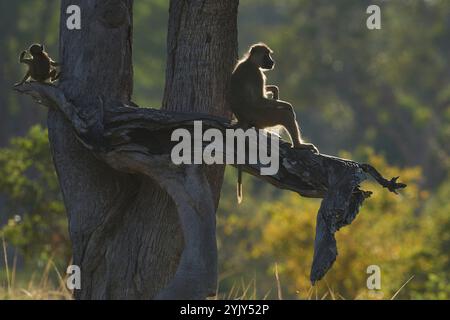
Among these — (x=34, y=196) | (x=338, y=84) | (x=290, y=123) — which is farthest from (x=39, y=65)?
(x=338, y=84)

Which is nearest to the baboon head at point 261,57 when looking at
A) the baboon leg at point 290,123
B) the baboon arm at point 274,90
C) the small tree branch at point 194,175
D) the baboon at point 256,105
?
the baboon at point 256,105

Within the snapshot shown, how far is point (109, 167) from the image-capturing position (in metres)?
8.05

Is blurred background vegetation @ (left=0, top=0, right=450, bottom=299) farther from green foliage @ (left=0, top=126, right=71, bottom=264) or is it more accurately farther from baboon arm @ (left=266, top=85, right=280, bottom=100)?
baboon arm @ (left=266, top=85, right=280, bottom=100)

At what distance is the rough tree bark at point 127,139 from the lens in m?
7.58

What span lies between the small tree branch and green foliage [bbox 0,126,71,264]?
6.02 meters

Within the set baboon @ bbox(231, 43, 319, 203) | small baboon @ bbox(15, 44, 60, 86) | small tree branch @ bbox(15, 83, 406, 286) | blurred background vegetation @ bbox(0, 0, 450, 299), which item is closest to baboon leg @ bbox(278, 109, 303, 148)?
baboon @ bbox(231, 43, 319, 203)

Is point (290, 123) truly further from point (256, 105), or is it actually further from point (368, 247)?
point (368, 247)

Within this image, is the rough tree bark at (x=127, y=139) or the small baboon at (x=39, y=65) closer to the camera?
the rough tree bark at (x=127, y=139)

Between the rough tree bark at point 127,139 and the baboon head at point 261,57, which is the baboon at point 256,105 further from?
the rough tree bark at point 127,139

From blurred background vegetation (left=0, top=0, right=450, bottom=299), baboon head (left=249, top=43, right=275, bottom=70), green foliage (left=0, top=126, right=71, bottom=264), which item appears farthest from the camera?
blurred background vegetation (left=0, top=0, right=450, bottom=299)

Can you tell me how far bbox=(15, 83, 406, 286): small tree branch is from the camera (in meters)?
6.88

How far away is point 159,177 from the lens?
7512 mm

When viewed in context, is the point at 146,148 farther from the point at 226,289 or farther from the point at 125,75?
the point at 226,289

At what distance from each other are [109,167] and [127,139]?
1.75 ft
